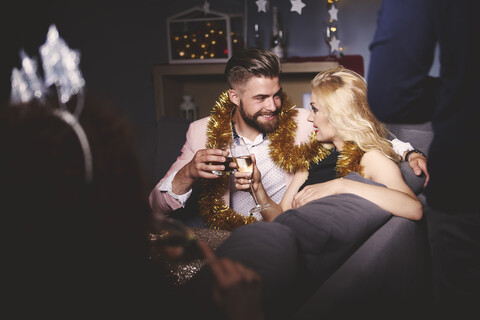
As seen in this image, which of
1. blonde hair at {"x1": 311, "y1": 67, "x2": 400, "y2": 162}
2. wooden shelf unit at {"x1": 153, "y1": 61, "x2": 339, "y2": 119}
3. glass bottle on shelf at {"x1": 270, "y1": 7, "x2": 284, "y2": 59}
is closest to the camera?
blonde hair at {"x1": 311, "y1": 67, "x2": 400, "y2": 162}

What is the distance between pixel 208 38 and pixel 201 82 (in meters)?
0.49

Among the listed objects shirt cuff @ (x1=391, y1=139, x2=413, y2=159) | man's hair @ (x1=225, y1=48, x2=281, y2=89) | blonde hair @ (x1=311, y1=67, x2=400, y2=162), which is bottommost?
shirt cuff @ (x1=391, y1=139, x2=413, y2=159)

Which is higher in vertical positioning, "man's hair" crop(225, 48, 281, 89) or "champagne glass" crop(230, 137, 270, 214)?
"man's hair" crop(225, 48, 281, 89)

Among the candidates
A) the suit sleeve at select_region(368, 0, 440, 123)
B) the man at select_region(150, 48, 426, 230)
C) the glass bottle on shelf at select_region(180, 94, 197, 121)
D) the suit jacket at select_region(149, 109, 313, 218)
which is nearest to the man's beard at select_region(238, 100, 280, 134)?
the man at select_region(150, 48, 426, 230)

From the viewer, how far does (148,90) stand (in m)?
4.32

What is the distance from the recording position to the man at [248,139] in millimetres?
2104

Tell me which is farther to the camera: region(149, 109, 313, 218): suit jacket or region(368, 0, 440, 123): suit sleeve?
region(149, 109, 313, 218): suit jacket

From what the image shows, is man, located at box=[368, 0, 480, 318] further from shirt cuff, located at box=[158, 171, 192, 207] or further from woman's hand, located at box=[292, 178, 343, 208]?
shirt cuff, located at box=[158, 171, 192, 207]

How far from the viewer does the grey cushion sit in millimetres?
976

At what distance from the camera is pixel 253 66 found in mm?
2180

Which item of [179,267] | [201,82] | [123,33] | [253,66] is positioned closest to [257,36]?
[201,82]

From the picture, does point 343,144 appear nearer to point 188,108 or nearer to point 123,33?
point 188,108

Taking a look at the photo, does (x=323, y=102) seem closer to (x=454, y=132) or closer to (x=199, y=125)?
(x=199, y=125)

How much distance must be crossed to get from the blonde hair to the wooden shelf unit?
1.22 m
